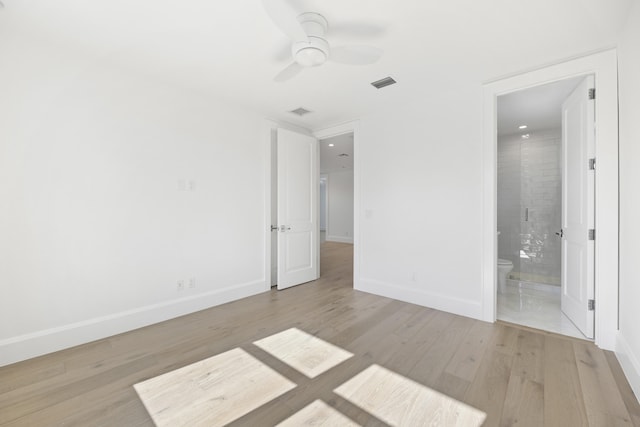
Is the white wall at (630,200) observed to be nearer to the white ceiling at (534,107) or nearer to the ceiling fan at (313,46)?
the white ceiling at (534,107)

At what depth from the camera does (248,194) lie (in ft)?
11.9

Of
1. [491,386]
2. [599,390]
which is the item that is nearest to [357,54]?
[491,386]

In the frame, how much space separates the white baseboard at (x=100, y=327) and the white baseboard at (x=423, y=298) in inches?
71.8

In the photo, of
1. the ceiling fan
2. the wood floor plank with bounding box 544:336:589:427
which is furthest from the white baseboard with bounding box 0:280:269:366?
the wood floor plank with bounding box 544:336:589:427

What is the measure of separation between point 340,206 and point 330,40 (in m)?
7.36

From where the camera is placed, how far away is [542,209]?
427 cm

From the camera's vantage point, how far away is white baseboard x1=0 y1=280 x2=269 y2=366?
2078 mm

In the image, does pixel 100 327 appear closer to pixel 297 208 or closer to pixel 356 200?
pixel 297 208

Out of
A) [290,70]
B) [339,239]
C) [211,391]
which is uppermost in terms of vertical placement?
[290,70]

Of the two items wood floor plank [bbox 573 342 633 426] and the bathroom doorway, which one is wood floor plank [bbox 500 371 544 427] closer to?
wood floor plank [bbox 573 342 633 426]

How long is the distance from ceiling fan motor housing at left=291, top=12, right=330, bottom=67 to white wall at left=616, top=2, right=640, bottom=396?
1.97 metres

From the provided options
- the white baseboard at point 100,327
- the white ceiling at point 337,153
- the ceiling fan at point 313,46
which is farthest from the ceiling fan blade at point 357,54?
the white baseboard at point 100,327

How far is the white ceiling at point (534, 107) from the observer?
279 cm

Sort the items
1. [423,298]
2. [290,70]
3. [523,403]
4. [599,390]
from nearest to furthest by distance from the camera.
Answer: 1. [523,403]
2. [599,390]
3. [290,70]
4. [423,298]
